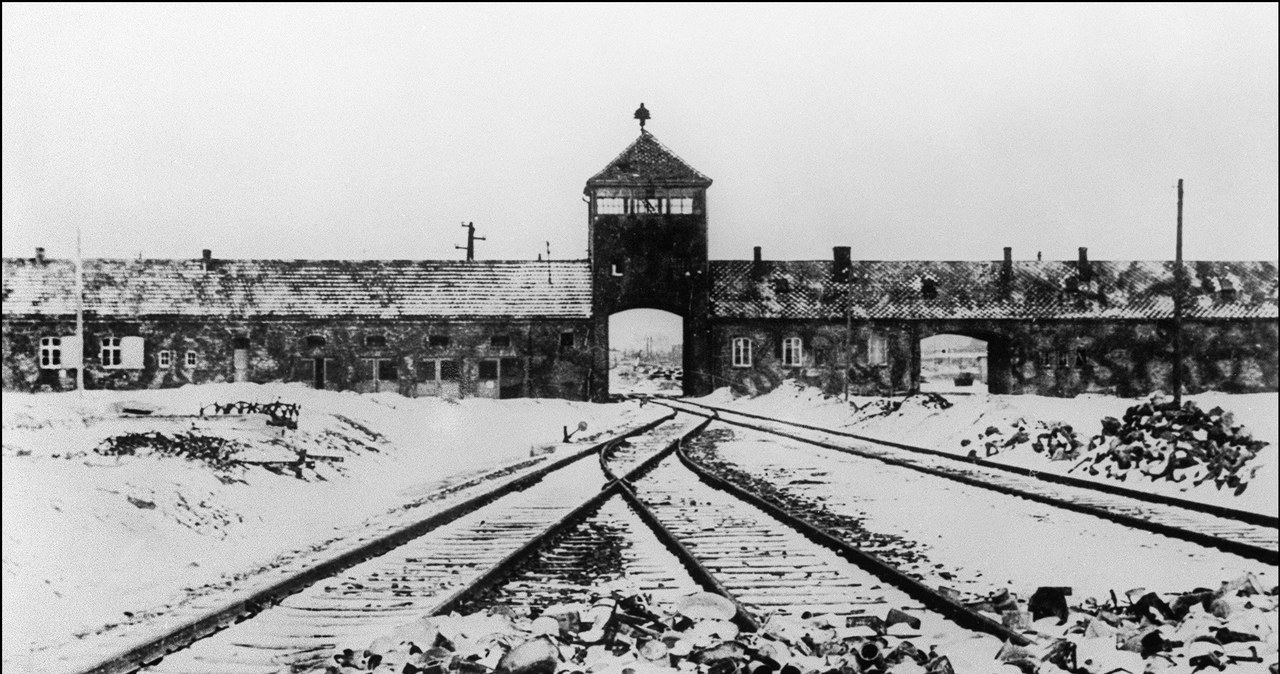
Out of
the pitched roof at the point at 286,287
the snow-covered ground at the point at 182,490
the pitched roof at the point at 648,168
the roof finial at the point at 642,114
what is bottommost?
the snow-covered ground at the point at 182,490

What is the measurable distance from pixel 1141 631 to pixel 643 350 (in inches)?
219

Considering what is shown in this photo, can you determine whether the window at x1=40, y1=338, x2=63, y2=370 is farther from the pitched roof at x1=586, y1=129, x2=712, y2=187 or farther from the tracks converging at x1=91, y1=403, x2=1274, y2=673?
the pitched roof at x1=586, y1=129, x2=712, y2=187

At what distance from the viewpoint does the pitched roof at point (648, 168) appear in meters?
4.68

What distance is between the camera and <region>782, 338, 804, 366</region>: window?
23.7 meters

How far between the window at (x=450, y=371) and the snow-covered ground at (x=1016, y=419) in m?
6.27

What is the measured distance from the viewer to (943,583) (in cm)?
455

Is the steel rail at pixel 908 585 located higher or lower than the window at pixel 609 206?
lower

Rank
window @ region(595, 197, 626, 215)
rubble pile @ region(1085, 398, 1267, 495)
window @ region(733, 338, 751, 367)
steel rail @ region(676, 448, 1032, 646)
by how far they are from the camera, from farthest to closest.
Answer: window @ region(733, 338, 751, 367) → rubble pile @ region(1085, 398, 1267, 495) → window @ region(595, 197, 626, 215) → steel rail @ region(676, 448, 1032, 646)

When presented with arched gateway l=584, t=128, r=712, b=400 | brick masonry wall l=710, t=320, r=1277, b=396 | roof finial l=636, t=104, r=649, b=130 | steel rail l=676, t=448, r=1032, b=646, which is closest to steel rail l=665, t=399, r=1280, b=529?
steel rail l=676, t=448, r=1032, b=646

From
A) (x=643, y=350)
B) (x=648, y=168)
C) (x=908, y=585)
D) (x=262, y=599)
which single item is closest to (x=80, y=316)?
(x=262, y=599)

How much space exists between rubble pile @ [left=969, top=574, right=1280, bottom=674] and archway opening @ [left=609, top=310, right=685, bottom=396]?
4300mm

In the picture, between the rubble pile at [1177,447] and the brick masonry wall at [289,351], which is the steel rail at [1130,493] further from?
the brick masonry wall at [289,351]

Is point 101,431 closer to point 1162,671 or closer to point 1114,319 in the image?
point 1162,671

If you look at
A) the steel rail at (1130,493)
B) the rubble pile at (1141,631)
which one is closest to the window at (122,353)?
the rubble pile at (1141,631)
